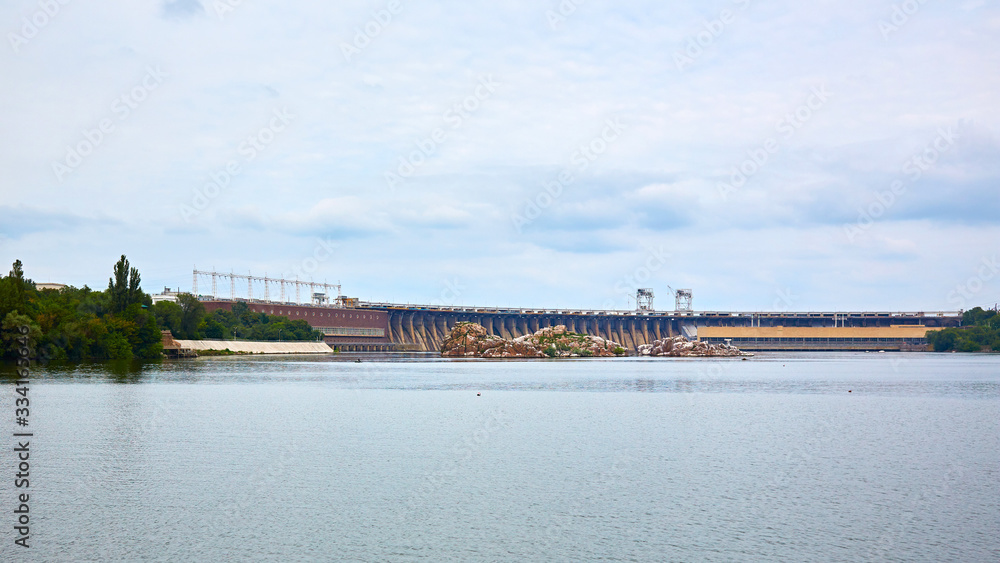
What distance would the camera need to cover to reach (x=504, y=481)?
3338 centimetres

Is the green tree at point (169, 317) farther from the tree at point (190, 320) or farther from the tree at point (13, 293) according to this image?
the tree at point (13, 293)

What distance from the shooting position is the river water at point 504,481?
24.6 metres

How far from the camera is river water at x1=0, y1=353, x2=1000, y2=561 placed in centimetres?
2461

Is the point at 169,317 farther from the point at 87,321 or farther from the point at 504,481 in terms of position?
the point at 504,481

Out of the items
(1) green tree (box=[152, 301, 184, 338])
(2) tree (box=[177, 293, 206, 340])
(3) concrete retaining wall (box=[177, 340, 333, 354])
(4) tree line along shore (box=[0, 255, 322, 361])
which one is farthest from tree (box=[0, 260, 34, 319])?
(2) tree (box=[177, 293, 206, 340])

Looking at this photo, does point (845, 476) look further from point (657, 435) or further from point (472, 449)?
point (472, 449)

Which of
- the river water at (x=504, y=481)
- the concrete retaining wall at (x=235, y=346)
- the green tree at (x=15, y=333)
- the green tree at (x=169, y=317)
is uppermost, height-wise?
the green tree at (x=169, y=317)

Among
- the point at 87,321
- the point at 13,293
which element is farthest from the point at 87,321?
the point at 13,293

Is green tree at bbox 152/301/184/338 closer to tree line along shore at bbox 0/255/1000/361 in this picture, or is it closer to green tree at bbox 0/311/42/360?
tree line along shore at bbox 0/255/1000/361

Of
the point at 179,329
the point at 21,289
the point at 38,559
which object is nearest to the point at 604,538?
the point at 38,559

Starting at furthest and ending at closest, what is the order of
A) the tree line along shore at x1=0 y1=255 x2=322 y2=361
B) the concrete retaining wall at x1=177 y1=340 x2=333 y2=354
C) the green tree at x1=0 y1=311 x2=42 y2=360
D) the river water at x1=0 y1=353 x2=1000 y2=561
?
the concrete retaining wall at x1=177 y1=340 x2=333 y2=354 → the tree line along shore at x1=0 y1=255 x2=322 y2=361 → the green tree at x1=0 y1=311 x2=42 y2=360 → the river water at x1=0 y1=353 x2=1000 y2=561

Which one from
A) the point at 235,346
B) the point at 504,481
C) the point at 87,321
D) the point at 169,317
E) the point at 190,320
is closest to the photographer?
the point at 504,481

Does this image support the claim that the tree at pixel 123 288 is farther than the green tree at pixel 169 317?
No

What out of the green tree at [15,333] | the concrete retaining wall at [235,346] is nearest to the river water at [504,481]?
the green tree at [15,333]
